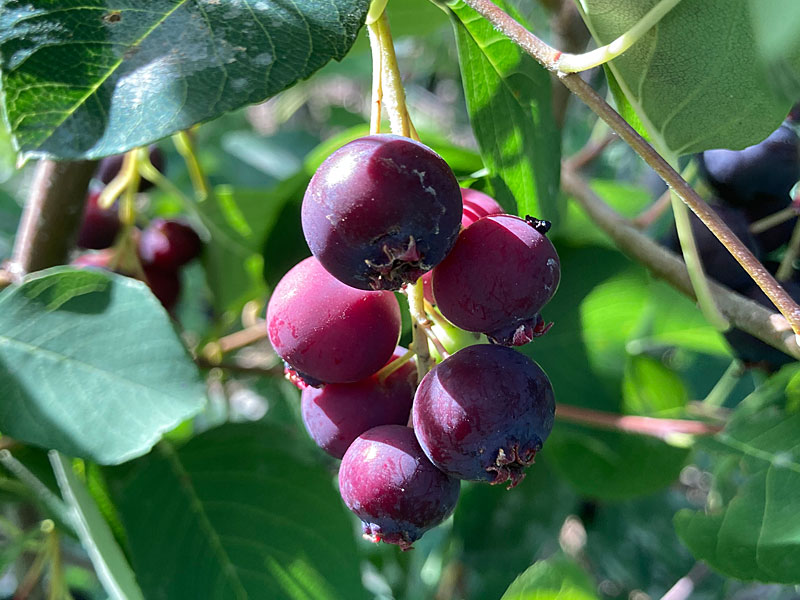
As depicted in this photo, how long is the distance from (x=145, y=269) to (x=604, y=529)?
2.93 ft

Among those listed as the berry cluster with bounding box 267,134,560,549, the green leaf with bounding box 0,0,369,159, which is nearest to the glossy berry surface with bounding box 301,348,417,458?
the berry cluster with bounding box 267,134,560,549

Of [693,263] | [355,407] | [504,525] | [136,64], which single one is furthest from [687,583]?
[136,64]

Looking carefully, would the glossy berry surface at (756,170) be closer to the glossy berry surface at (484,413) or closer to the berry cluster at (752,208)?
the berry cluster at (752,208)

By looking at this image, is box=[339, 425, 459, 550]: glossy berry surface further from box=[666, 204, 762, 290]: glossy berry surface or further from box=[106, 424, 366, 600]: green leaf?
box=[666, 204, 762, 290]: glossy berry surface

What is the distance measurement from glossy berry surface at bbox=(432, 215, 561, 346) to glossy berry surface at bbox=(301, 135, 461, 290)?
1.2 inches

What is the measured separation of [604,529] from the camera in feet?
4.28

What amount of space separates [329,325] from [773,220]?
530mm

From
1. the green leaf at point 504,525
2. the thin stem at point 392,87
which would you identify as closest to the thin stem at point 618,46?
the thin stem at point 392,87

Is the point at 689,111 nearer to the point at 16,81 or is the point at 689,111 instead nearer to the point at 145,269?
→ the point at 16,81

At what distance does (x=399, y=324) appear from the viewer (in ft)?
1.73

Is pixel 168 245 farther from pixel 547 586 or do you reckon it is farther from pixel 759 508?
pixel 759 508

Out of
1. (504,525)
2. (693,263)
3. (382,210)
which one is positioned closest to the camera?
(382,210)

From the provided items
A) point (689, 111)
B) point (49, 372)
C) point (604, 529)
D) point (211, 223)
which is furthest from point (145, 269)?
point (604, 529)

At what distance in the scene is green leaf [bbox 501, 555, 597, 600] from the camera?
605 mm
